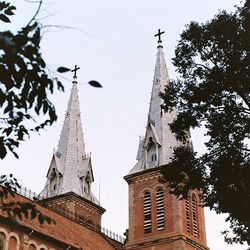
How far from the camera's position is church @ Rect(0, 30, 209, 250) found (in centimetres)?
3275

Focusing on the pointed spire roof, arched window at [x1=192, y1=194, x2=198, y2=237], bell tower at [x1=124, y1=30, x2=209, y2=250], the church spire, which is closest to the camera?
bell tower at [x1=124, y1=30, x2=209, y2=250]

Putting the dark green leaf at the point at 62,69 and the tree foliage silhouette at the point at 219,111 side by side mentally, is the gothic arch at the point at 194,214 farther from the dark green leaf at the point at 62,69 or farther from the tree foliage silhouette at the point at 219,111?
the dark green leaf at the point at 62,69

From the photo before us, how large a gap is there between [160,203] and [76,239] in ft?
24.4

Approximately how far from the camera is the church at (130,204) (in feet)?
107

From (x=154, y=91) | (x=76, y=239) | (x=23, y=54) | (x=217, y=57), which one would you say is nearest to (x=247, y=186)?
(x=217, y=57)

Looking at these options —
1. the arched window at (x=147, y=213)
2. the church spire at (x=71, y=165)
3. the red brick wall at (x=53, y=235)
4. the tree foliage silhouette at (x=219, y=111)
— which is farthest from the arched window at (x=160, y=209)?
the tree foliage silhouette at (x=219, y=111)

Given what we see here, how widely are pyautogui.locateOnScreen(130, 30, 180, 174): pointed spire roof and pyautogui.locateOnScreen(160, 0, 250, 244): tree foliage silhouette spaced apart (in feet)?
81.1

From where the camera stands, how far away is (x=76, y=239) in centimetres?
3469

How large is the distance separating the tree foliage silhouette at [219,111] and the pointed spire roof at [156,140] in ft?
81.1

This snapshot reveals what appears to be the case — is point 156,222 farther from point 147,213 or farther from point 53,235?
point 53,235

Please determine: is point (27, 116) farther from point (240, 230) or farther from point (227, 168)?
point (240, 230)

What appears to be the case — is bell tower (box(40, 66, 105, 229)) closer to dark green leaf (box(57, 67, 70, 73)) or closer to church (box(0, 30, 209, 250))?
church (box(0, 30, 209, 250))

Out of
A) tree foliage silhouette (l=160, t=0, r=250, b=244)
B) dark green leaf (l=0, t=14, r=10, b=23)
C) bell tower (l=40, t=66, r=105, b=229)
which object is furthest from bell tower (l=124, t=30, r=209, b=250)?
dark green leaf (l=0, t=14, r=10, b=23)

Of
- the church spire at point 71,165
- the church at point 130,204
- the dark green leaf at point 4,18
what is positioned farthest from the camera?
the church spire at point 71,165
